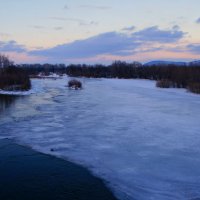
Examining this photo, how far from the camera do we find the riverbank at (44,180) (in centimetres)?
708

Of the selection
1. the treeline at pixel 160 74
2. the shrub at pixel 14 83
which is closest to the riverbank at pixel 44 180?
the treeline at pixel 160 74

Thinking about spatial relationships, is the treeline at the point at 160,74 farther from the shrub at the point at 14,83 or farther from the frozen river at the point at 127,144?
the frozen river at the point at 127,144

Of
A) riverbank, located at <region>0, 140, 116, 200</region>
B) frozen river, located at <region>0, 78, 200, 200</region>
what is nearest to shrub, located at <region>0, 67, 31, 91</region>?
frozen river, located at <region>0, 78, 200, 200</region>

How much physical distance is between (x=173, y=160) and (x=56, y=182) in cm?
328

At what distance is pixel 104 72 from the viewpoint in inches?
4122

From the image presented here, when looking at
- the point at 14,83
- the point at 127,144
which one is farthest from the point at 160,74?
the point at 127,144

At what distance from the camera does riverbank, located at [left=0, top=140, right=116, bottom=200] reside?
279 inches

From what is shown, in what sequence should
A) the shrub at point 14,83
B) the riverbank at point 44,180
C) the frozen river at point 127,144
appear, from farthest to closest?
1. the shrub at point 14,83
2. the frozen river at point 127,144
3. the riverbank at point 44,180

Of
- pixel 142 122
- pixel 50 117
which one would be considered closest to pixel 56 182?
pixel 142 122

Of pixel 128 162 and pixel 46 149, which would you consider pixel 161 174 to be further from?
pixel 46 149

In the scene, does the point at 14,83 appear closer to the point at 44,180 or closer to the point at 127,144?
the point at 127,144

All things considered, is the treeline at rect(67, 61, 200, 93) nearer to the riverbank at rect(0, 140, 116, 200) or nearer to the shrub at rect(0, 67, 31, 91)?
the shrub at rect(0, 67, 31, 91)

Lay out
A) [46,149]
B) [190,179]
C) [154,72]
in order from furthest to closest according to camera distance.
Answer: [154,72] < [46,149] < [190,179]

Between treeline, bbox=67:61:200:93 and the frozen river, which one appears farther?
treeline, bbox=67:61:200:93
